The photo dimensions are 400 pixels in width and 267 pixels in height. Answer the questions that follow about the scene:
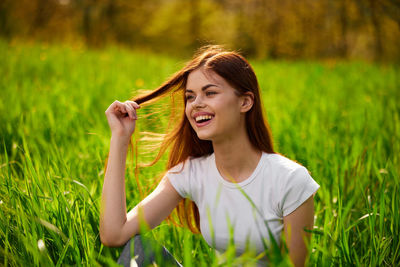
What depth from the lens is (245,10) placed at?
17.3 m

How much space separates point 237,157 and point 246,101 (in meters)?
0.24

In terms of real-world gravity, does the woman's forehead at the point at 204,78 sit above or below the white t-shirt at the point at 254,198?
above

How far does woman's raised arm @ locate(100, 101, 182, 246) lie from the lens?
53.0 inches

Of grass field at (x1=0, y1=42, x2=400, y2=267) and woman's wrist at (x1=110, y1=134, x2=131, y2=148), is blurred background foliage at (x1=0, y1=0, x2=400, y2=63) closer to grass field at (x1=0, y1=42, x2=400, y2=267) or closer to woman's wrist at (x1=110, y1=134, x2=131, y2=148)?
grass field at (x1=0, y1=42, x2=400, y2=267)

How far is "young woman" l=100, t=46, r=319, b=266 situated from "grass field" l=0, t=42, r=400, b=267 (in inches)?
4.8

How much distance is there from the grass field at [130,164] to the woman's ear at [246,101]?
54 cm

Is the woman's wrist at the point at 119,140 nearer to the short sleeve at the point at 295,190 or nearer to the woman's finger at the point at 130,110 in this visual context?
the woman's finger at the point at 130,110

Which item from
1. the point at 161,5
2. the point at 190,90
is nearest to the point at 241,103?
the point at 190,90

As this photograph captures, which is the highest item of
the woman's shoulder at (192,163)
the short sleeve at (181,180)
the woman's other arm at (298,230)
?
the woman's shoulder at (192,163)

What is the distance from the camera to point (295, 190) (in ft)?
4.19

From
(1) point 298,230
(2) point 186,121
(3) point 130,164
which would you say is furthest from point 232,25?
(1) point 298,230

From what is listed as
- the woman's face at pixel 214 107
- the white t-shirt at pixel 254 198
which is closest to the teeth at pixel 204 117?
the woman's face at pixel 214 107

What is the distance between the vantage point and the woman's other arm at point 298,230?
1.26 m

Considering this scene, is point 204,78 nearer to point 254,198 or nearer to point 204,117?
point 204,117
